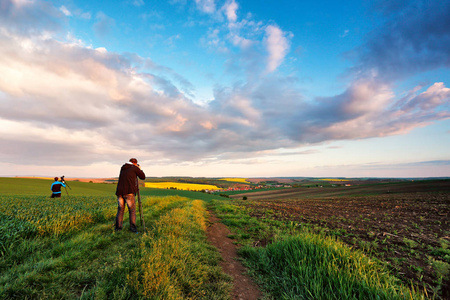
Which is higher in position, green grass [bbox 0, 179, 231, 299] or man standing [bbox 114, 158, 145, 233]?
man standing [bbox 114, 158, 145, 233]

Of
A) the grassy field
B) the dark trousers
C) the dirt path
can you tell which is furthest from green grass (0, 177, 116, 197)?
the dirt path

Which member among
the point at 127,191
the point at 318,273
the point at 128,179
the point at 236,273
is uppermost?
the point at 128,179

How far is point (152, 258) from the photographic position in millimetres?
3934

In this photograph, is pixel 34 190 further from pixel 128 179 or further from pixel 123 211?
pixel 128 179

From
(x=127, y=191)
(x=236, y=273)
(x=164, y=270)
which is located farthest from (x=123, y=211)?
(x=236, y=273)

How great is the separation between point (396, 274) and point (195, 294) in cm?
563

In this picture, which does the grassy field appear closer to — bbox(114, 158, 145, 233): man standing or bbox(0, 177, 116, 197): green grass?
bbox(114, 158, 145, 233): man standing

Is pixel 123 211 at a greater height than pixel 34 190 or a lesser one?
greater

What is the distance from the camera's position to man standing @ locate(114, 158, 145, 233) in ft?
26.2

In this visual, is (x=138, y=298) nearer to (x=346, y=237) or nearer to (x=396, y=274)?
(x=396, y=274)

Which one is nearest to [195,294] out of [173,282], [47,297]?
[173,282]

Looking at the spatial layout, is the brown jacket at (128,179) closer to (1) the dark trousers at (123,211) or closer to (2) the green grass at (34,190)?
(1) the dark trousers at (123,211)

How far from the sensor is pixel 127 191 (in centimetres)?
806

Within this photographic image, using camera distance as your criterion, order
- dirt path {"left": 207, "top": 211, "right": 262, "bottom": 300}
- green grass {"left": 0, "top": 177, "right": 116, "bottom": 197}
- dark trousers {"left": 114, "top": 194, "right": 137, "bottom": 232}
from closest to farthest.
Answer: dirt path {"left": 207, "top": 211, "right": 262, "bottom": 300}, dark trousers {"left": 114, "top": 194, "right": 137, "bottom": 232}, green grass {"left": 0, "top": 177, "right": 116, "bottom": 197}
